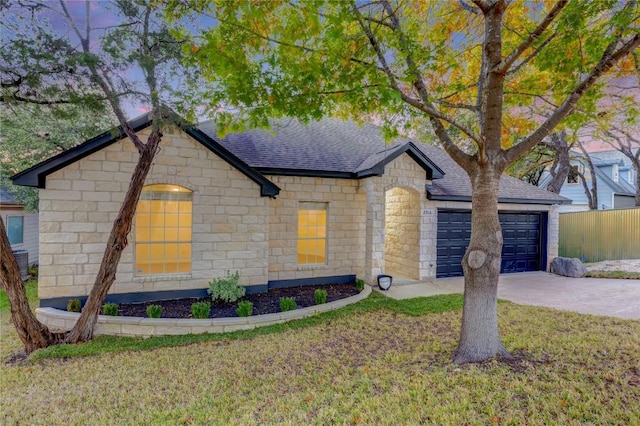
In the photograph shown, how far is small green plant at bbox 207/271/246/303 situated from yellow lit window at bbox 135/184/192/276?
3.54 ft

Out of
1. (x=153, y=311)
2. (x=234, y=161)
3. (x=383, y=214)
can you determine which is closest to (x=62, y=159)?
(x=234, y=161)

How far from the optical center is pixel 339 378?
15.1ft

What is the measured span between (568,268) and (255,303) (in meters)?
11.6

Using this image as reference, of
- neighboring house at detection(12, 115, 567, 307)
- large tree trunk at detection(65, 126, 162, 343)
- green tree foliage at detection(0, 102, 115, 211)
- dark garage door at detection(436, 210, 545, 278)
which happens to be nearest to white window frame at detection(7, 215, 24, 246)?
green tree foliage at detection(0, 102, 115, 211)

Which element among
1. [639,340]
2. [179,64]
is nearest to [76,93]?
[179,64]

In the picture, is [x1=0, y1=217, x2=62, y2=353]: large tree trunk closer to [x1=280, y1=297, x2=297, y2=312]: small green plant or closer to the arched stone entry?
[x1=280, y1=297, x2=297, y2=312]: small green plant

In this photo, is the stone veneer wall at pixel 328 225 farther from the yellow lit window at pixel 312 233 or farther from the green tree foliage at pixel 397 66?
the green tree foliage at pixel 397 66

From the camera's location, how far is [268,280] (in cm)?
967

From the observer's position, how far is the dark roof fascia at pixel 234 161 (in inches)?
328

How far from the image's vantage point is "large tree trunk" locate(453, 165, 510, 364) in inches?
190

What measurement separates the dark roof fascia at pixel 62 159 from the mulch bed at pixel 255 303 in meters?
3.47

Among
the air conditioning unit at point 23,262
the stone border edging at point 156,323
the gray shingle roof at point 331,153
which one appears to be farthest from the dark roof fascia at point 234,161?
the air conditioning unit at point 23,262

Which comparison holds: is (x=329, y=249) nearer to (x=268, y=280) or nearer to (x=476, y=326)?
(x=268, y=280)

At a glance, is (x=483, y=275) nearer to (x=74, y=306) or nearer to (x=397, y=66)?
(x=397, y=66)
